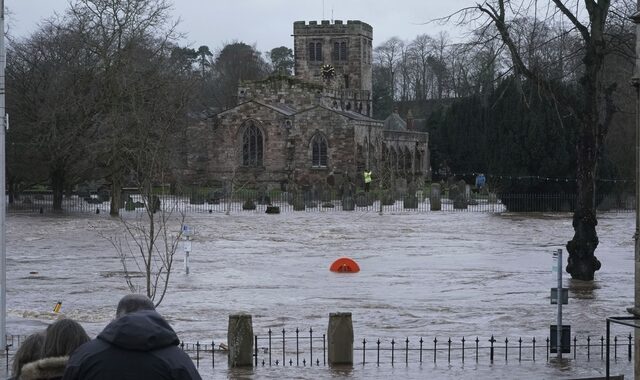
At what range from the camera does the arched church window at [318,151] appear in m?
82.8

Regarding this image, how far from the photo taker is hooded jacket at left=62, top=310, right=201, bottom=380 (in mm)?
6320

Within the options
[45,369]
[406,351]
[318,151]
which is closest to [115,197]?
[318,151]

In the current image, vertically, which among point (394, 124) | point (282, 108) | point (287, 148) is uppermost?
point (282, 108)

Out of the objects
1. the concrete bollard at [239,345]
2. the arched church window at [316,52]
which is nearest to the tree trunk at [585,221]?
the concrete bollard at [239,345]

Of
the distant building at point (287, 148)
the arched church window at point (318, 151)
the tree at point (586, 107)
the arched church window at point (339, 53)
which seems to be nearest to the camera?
the tree at point (586, 107)

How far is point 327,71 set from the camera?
104500 millimetres

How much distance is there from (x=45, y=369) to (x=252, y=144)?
78.3m

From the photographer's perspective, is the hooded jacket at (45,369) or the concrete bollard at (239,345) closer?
the hooded jacket at (45,369)

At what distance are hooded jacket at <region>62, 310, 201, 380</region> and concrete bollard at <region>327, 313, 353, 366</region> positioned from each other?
1012 cm

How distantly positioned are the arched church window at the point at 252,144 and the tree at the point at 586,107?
5596 centimetres

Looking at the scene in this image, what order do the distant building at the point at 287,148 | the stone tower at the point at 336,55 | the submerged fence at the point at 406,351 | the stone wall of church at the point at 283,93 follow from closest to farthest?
the submerged fence at the point at 406,351 < the distant building at the point at 287,148 < the stone wall of church at the point at 283,93 < the stone tower at the point at 336,55

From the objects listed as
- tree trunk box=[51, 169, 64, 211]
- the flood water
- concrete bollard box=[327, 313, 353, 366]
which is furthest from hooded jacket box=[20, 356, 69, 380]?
tree trunk box=[51, 169, 64, 211]

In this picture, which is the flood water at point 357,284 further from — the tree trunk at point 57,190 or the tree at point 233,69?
the tree at point 233,69

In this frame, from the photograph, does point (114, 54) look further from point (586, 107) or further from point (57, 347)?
point (57, 347)
